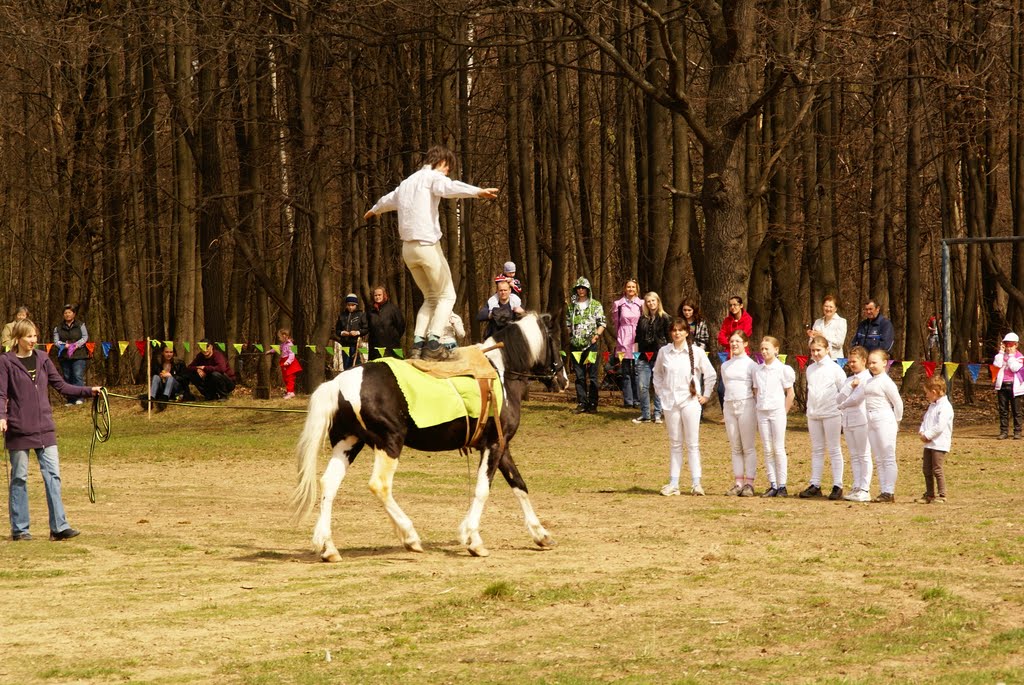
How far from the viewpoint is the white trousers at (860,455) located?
48.2 feet

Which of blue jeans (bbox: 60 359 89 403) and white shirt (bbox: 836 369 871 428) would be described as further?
blue jeans (bbox: 60 359 89 403)

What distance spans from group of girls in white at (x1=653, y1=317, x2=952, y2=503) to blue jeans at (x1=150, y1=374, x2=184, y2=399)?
13.9 m

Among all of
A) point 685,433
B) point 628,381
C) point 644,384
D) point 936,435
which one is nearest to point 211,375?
point 628,381

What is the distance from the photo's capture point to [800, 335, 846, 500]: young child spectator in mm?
14977

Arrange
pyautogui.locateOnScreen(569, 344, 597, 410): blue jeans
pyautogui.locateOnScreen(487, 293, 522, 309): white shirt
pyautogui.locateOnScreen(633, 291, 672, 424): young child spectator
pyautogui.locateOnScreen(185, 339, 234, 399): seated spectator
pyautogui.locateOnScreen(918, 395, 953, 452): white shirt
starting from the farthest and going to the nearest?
pyautogui.locateOnScreen(185, 339, 234, 399): seated spectator < pyautogui.locateOnScreen(569, 344, 597, 410): blue jeans < pyautogui.locateOnScreen(633, 291, 672, 424): young child spectator < pyautogui.locateOnScreen(487, 293, 522, 309): white shirt < pyautogui.locateOnScreen(918, 395, 953, 452): white shirt

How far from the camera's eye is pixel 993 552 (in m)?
10.9

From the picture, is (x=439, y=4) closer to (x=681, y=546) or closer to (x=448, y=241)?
(x=448, y=241)

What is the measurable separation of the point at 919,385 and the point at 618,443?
9.77 metres

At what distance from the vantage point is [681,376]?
1566 centimetres

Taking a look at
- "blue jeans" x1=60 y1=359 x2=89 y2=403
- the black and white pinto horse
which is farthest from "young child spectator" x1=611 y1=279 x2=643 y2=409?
"blue jeans" x1=60 y1=359 x2=89 y2=403

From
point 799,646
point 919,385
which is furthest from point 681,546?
point 919,385

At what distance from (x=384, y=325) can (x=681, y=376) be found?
869 centimetres

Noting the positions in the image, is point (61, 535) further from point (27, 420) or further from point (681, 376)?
point (681, 376)

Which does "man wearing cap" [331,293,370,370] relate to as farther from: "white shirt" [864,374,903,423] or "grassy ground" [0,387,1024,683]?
"white shirt" [864,374,903,423]
